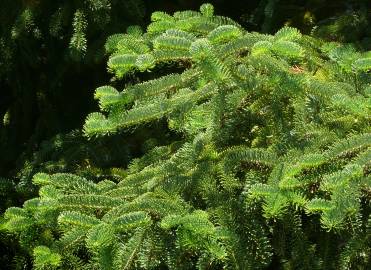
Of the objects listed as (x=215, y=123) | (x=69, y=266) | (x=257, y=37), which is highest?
(x=257, y=37)

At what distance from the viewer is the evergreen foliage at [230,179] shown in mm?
1882

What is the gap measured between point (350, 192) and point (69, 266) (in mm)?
1206

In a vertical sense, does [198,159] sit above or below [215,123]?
below

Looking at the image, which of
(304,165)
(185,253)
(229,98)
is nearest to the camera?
(304,165)

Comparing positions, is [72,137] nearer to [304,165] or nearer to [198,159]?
[198,159]

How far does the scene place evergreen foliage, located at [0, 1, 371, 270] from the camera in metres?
1.88

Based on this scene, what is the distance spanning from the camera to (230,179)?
2104 mm

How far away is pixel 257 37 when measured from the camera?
229 cm

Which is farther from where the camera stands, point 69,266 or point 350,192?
point 69,266

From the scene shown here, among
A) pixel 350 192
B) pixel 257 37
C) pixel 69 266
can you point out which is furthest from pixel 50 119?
pixel 350 192

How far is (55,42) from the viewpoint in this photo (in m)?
3.76

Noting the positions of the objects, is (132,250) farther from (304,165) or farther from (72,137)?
(72,137)

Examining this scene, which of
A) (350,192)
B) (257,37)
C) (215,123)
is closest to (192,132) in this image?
(215,123)

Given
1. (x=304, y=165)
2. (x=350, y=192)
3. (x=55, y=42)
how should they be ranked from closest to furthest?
1. (x=350, y=192)
2. (x=304, y=165)
3. (x=55, y=42)
